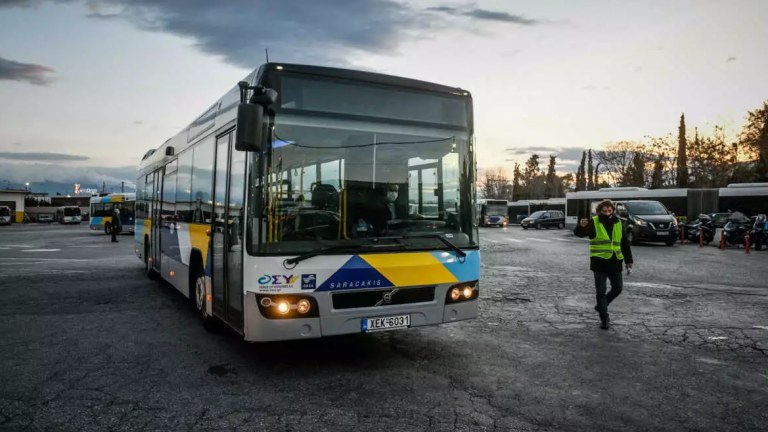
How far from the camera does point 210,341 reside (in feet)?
21.7

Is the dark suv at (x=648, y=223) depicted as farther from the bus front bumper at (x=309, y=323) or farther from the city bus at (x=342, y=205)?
the bus front bumper at (x=309, y=323)

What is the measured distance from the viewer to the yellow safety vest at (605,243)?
7438mm

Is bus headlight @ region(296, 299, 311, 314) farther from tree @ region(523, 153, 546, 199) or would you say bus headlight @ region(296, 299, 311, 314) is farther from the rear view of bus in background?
tree @ region(523, 153, 546, 199)

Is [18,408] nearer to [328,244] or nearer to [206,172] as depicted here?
[328,244]

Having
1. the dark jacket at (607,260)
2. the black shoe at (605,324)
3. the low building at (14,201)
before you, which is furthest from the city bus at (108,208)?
the low building at (14,201)

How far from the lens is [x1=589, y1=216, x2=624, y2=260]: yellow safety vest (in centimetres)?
744

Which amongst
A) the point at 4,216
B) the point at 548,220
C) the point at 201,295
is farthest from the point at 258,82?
the point at 4,216

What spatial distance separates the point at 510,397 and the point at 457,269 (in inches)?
57.9

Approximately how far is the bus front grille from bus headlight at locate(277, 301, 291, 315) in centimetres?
41

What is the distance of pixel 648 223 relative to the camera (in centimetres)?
2341

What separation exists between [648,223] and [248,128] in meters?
22.3

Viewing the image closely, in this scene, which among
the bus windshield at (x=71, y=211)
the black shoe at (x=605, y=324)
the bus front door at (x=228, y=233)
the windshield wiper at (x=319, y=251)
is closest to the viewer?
the windshield wiper at (x=319, y=251)

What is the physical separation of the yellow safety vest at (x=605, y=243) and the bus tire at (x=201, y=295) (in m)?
5.05

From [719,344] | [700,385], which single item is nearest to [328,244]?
[700,385]
